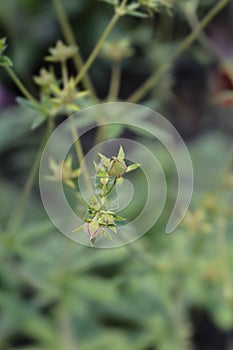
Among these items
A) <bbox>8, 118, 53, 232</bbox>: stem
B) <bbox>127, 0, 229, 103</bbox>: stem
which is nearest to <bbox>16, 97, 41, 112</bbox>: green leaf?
<bbox>8, 118, 53, 232</bbox>: stem

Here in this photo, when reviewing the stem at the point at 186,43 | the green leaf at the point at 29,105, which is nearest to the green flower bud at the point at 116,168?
the green leaf at the point at 29,105

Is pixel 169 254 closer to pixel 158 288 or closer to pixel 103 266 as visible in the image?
pixel 158 288

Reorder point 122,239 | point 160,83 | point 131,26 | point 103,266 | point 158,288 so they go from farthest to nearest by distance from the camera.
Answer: point 131,26 < point 160,83 < point 103,266 < point 158,288 < point 122,239

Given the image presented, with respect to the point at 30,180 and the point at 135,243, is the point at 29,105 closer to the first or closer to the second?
the point at 30,180

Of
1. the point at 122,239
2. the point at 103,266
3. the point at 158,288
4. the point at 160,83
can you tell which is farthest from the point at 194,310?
the point at 122,239

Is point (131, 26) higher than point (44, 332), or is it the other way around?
point (131, 26)

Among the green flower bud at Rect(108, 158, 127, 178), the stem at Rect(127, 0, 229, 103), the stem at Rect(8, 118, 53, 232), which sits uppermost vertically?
the stem at Rect(127, 0, 229, 103)

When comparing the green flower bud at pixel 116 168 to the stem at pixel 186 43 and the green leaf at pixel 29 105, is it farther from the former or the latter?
Answer: the stem at pixel 186 43

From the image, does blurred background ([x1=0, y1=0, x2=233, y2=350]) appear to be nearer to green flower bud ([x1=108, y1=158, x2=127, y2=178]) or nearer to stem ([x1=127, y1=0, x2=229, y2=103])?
stem ([x1=127, y1=0, x2=229, y2=103])

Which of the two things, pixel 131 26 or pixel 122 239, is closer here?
pixel 122 239
